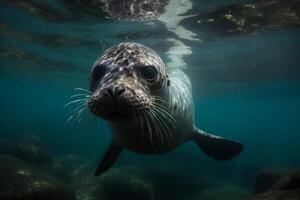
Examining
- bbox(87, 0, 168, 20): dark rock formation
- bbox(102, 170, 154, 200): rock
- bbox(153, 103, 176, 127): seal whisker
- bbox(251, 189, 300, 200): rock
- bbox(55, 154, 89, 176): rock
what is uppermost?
bbox(87, 0, 168, 20): dark rock formation

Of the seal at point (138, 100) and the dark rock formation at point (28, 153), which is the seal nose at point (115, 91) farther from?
the dark rock formation at point (28, 153)

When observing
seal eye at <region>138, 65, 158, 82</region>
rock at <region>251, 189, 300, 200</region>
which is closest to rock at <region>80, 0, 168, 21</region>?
seal eye at <region>138, 65, 158, 82</region>

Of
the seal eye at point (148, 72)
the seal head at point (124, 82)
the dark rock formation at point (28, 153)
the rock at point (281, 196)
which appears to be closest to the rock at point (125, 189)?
the dark rock formation at point (28, 153)

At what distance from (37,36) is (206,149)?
43.7 ft

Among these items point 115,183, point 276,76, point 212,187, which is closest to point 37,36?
point 115,183

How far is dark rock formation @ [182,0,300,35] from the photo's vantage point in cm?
1088

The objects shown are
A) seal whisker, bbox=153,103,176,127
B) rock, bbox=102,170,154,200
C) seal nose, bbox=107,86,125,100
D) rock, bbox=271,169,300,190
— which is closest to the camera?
seal nose, bbox=107,86,125,100

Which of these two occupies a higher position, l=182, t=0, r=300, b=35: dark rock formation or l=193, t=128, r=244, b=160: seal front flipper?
l=182, t=0, r=300, b=35: dark rock formation

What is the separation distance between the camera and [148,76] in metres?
4.03

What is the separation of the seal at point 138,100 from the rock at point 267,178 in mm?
8044

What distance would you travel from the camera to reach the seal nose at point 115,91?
10.6 feet

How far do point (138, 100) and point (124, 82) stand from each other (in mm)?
291

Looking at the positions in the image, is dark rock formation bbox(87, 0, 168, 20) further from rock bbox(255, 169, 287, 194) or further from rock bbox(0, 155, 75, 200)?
rock bbox(255, 169, 287, 194)

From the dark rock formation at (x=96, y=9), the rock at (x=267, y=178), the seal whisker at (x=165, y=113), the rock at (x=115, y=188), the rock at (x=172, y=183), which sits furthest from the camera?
the rock at (x=172, y=183)
